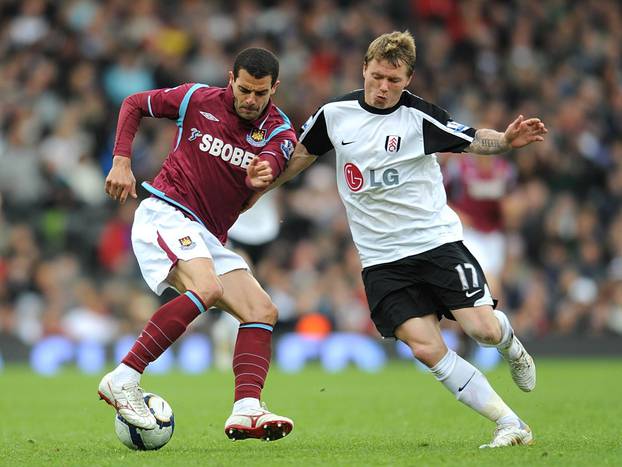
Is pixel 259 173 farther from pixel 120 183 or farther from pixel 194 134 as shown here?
pixel 120 183

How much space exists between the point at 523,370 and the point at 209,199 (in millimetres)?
2208

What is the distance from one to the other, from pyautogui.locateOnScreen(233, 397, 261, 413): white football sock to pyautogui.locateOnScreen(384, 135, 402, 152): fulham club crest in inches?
66.8

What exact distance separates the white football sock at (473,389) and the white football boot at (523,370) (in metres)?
0.38

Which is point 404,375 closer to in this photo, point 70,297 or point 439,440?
point 70,297

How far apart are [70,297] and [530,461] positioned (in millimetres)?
10611

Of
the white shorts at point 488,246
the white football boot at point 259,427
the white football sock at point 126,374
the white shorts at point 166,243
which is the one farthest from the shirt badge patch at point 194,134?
the white shorts at point 488,246

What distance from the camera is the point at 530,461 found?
6.04m

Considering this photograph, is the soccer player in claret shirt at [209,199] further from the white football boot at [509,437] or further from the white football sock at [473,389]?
the white football boot at [509,437]

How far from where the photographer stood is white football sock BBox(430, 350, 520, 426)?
6.90 meters

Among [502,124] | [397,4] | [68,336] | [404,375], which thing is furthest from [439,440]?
[397,4]

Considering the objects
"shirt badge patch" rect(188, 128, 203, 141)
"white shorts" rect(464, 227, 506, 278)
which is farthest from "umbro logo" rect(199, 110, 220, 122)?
"white shorts" rect(464, 227, 506, 278)

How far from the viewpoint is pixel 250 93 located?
23.7ft

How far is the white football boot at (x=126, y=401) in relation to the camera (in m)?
6.77

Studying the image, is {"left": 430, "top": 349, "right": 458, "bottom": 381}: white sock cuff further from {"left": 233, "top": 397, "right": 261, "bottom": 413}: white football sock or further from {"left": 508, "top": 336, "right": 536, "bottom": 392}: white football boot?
{"left": 233, "top": 397, "right": 261, "bottom": 413}: white football sock
